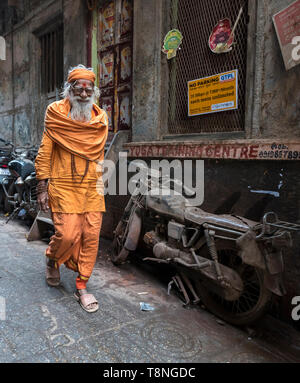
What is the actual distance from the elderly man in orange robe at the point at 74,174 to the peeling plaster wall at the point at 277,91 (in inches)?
62.5

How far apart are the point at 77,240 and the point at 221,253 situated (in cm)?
132

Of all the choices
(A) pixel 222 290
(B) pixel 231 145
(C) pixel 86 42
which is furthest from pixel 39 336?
(C) pixel 86 42

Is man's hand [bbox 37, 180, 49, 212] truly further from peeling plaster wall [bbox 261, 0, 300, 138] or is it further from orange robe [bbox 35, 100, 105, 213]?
peeling plaster wall [bbox 261, 0, 300, 138]

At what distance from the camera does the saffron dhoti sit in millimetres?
2824

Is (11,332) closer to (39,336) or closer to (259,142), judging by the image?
(39,336)

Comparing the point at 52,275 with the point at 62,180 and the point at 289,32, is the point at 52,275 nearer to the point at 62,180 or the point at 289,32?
the point at 62,180

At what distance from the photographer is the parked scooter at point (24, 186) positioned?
5547 millimetres

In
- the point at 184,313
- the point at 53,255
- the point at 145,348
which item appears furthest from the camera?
the point at 53,255

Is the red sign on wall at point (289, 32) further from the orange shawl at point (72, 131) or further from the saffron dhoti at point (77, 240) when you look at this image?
the saffron dhoti at point (77, 240)

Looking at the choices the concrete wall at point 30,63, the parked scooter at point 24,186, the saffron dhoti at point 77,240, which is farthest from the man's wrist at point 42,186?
the concrete wall at point 30,63

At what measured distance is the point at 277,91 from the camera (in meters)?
2.83

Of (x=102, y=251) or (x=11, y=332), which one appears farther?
(x=102, y=251)

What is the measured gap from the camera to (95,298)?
9.74 ft

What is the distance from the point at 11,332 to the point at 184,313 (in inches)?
56.1
